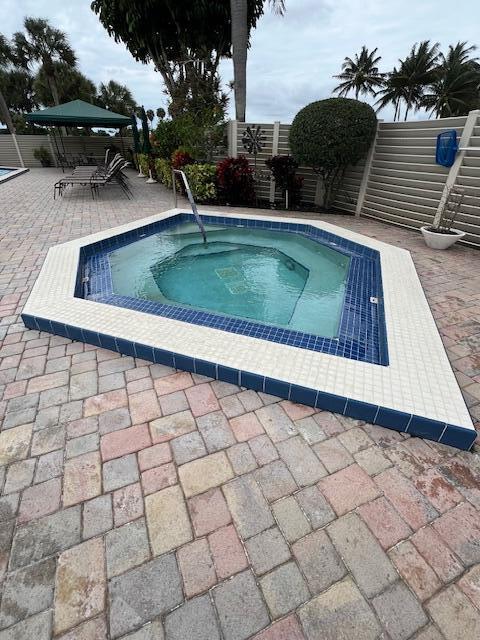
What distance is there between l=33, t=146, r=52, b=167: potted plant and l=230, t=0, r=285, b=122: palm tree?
1346 centimetres

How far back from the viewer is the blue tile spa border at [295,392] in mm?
2027

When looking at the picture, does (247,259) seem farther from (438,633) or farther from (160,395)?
(438,633)

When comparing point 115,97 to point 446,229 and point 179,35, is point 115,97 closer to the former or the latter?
point 179,35

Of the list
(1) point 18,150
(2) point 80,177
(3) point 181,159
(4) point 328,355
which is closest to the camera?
(4) point 328,355

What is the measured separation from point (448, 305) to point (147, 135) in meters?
14.5

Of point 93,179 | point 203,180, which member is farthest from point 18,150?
point 203,180

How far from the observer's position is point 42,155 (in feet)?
57.5

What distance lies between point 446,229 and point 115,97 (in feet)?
120

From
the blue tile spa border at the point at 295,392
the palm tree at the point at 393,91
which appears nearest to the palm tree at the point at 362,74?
the palm tree at the point at 393,91

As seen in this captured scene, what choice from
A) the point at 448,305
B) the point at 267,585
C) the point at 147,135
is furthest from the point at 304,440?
the point at 147,135

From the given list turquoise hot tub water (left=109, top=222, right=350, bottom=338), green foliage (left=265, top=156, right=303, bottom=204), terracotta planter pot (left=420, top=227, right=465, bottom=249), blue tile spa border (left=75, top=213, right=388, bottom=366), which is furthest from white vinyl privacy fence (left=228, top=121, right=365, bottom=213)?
terracotta planter pot (left=420, top=227, right=465, bottom=249)

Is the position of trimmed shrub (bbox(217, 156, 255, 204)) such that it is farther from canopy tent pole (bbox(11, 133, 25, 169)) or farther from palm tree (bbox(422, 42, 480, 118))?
palm tree (bbox(422, 42, 480, 118))

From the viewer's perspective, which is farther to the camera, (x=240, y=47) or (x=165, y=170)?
(x=165, y=170)

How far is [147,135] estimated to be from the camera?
13.7 metres
